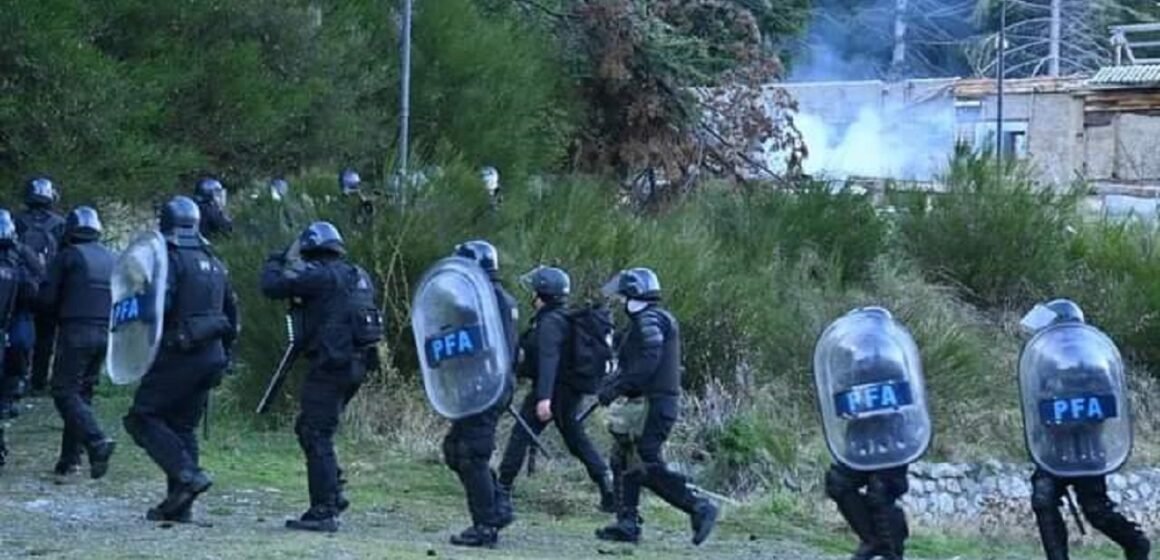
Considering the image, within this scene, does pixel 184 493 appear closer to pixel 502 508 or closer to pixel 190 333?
pixel 190 333

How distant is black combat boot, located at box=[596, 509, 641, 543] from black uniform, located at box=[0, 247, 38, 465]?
3950mm

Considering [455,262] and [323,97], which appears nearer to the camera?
[455,262]

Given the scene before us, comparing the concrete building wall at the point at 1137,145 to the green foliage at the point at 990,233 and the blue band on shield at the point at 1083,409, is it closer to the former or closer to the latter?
the green foliage at the point at 990,233

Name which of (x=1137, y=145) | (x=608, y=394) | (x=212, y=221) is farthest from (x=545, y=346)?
(x=1137, y=145)

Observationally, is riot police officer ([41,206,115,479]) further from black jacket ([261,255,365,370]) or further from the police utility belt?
black jacket ([261,255,365,370])

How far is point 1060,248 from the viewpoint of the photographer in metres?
25.1

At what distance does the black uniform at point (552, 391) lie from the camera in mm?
13094

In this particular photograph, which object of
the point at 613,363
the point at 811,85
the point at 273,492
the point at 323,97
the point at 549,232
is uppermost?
the point at 811,85

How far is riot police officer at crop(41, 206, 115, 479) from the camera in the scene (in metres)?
13.9

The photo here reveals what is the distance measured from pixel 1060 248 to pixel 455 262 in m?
14.5

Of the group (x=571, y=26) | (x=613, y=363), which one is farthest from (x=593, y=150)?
(x=613, y=363)

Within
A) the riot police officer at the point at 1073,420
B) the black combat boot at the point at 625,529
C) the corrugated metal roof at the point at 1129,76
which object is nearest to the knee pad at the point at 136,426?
the black combat boot at the point at 625,529

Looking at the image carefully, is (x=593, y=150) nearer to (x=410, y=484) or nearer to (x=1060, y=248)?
(x=1060, y=248)

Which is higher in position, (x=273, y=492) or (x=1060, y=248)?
(x=1060, y=248)
